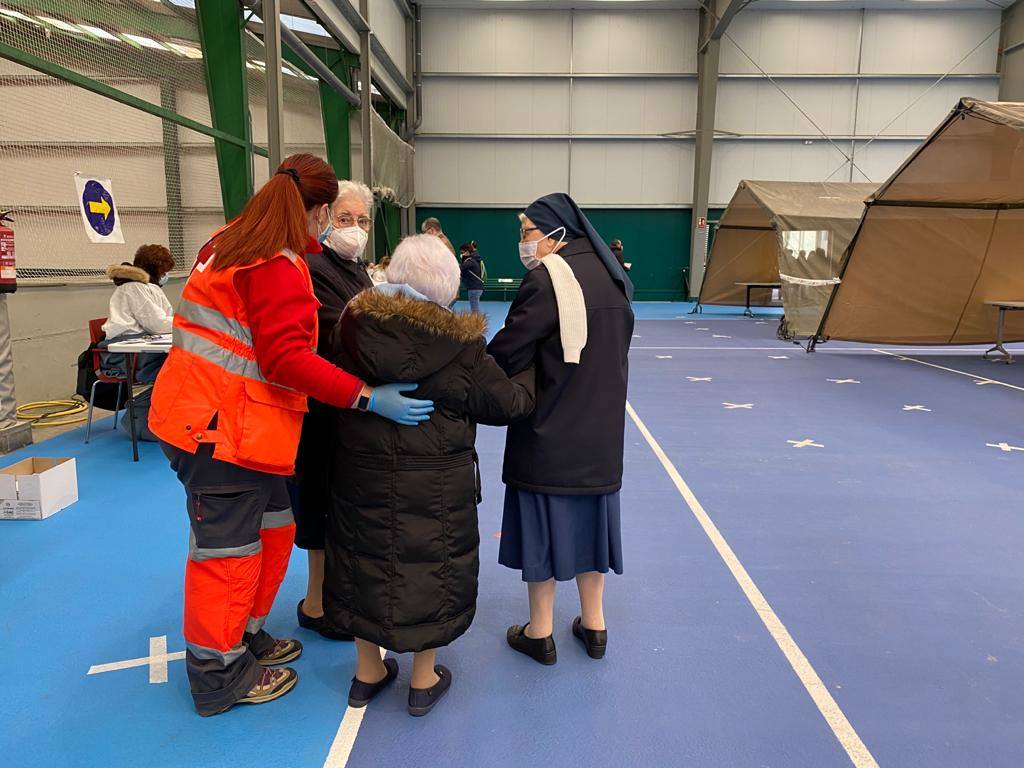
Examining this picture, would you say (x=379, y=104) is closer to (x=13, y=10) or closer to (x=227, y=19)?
(x=227, y=19)

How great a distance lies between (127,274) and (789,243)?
34.6 ft

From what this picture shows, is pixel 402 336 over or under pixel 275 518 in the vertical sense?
over

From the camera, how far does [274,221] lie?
77.4 inches

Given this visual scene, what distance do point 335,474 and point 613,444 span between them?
3.00 ft

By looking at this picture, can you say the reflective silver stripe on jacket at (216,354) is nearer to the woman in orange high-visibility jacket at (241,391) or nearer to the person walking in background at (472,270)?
the woman in orange high-visibility jacket at (241,391)

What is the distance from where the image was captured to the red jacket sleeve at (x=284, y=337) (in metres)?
1.92

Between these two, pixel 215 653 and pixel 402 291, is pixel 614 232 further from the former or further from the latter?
pixel 215 653

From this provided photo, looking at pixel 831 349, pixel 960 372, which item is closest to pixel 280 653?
pixel 960 372

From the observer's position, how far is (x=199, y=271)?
203cm

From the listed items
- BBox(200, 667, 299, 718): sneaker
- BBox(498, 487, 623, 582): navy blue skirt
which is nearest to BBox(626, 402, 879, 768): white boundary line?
BBox(498, 487, 623, 582): navy blue skirt

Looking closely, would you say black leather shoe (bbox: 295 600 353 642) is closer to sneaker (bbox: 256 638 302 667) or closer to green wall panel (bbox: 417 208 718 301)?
sneaker (bbox: 256 638 302 667)

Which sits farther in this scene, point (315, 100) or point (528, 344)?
point (315, 100)

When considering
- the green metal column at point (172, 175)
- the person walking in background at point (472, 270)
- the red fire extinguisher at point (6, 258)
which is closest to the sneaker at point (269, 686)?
the red fire extinguisher at point (6, 258)

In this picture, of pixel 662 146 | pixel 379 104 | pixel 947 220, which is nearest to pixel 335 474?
pixel 947 220
